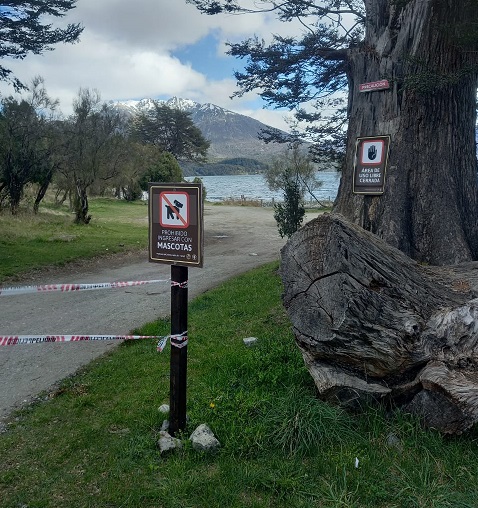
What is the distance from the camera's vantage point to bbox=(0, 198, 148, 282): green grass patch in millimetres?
12094

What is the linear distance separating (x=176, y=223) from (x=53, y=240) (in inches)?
498

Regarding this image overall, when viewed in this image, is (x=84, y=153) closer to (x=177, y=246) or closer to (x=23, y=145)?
(x=23, y=145)

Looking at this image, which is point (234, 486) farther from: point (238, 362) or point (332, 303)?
point (238, 362)

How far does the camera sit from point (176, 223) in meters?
3.67

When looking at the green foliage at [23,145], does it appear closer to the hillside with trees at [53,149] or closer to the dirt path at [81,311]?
the hillside with trees at [53,149]

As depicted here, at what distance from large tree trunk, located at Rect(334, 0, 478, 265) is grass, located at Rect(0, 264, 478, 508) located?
245 centimetres

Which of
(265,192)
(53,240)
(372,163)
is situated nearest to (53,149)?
(53,240)

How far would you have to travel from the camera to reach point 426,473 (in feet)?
9.82

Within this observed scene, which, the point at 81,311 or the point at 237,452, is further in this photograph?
the point at 81,311

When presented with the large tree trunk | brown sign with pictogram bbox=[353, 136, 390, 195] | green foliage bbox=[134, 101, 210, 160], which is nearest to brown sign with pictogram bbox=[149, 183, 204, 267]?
brown sign with pictogram bbox=[353, 136, 390, 195]

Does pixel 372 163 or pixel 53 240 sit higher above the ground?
pixel 372 163

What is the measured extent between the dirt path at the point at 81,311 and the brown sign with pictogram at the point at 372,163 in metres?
3.91

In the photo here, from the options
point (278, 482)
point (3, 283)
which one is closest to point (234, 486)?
point (278, 482)

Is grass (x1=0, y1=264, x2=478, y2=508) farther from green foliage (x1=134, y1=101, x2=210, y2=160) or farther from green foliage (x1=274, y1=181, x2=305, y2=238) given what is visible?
green foliage (x1=134, y1=101, x2=210, y2=160)
